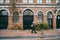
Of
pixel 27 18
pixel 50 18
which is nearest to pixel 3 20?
pixel 27 18

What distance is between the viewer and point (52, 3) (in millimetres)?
45219

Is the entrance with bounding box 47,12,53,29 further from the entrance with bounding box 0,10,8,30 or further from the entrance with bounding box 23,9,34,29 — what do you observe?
the entrance with bounding box 0,10,8,30

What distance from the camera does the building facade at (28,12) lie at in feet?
144

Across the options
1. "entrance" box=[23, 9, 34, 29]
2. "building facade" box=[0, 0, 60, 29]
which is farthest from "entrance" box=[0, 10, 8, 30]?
"entrance" box=[23, 9, 34, 29]

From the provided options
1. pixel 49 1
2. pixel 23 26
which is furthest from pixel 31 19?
pixel 49 1

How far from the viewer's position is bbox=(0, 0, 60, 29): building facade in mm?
44031

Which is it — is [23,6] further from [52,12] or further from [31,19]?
[52,12]

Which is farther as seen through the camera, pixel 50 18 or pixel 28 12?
pixel 50 18

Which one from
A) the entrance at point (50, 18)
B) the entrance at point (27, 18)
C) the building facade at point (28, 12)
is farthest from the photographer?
the entrance at point (50, 18)

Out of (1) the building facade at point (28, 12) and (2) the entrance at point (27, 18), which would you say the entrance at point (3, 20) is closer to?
(1) the building facade at point (28, 12)

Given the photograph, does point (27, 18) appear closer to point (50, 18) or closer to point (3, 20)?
point (50, 18)

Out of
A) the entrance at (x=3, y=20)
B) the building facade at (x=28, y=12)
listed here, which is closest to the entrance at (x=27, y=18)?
the building facade at (x=28, y=12)

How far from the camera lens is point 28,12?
1769 inches

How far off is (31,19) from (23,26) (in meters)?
2.48
